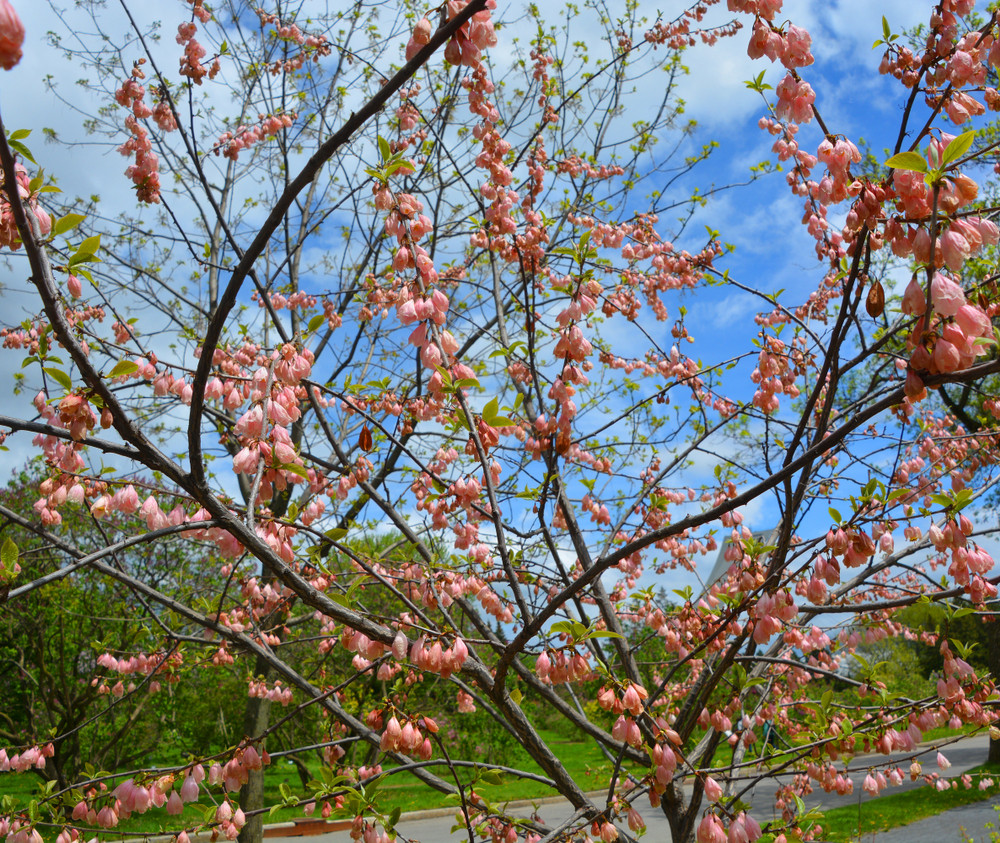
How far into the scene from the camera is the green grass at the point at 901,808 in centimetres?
999

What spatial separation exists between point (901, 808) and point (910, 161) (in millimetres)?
13249

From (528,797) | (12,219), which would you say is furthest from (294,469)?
(528,797)

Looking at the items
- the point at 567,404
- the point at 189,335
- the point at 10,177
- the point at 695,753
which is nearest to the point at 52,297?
the point at 10,177

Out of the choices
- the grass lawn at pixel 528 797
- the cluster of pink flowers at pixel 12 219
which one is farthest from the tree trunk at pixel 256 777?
the cluster of pink flowers at pixel 12 219

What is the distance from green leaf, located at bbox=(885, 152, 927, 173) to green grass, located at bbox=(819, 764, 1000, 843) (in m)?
10.6

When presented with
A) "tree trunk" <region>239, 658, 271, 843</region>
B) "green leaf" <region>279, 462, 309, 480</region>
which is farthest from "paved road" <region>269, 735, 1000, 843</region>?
"green leaf" <region>279, 462, 309, 480</region>

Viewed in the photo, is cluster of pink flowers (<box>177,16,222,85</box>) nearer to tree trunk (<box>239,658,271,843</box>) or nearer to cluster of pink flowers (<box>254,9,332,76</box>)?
cluster of pink flowers (<box>254,9,332,76</box>)

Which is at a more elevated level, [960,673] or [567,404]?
[567,404]

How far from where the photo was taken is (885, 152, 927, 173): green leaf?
55.1 inches

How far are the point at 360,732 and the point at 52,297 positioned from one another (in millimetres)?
2087

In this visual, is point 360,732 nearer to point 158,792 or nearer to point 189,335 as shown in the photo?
point 158,792

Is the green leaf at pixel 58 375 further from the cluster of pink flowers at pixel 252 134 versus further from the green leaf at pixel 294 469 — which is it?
the cluster of pink flowers at pixel 252 134

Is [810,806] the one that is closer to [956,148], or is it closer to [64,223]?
[956,148]

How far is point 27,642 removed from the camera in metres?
11.8
